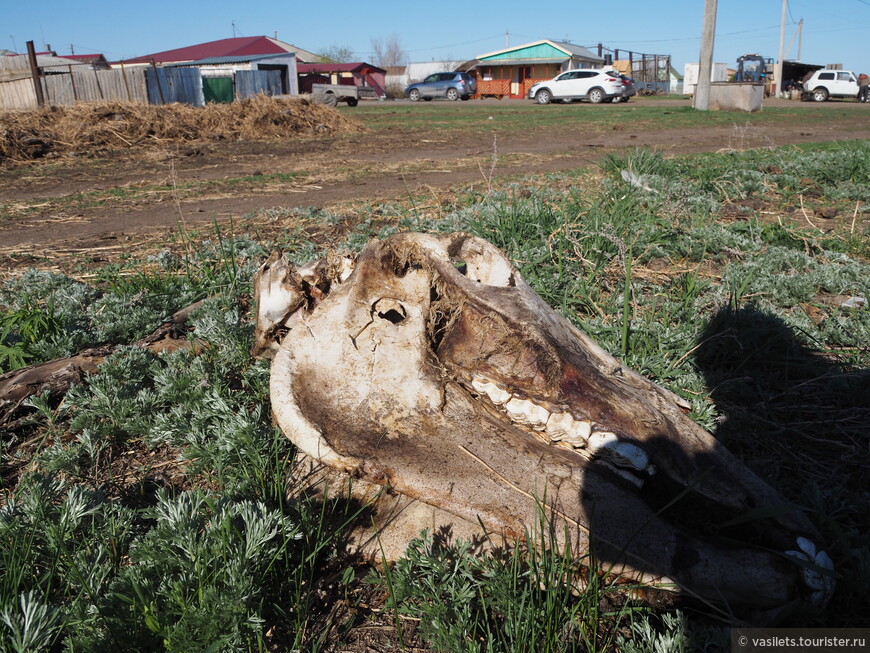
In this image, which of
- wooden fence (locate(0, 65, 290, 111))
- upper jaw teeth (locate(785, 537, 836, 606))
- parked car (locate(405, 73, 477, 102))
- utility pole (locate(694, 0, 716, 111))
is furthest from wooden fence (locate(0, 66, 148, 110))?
parked car (locate(405, 73, 477, 102))

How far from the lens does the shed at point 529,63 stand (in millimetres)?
59125

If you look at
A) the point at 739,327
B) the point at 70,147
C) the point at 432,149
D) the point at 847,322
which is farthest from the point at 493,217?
the point at 70,147

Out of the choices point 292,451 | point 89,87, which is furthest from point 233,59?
point 292,451

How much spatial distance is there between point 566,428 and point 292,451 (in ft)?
3.78

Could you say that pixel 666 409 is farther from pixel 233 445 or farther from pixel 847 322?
pixel 847 322

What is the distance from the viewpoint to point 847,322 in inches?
141

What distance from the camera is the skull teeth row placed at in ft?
6.03

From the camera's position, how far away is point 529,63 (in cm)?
5922

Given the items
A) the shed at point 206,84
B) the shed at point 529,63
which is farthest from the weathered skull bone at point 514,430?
the shed at point 529,63

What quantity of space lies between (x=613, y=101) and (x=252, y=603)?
36861 millimetres

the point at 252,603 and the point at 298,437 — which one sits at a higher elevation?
the point at 298,437

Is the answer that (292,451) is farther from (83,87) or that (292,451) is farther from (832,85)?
(832,85)

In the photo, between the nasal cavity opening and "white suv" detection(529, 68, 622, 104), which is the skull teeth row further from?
"white suv" detection(529, 68, 622, 104)

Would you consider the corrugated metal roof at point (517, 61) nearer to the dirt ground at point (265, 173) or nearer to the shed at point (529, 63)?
the shed at point (529, 63)
